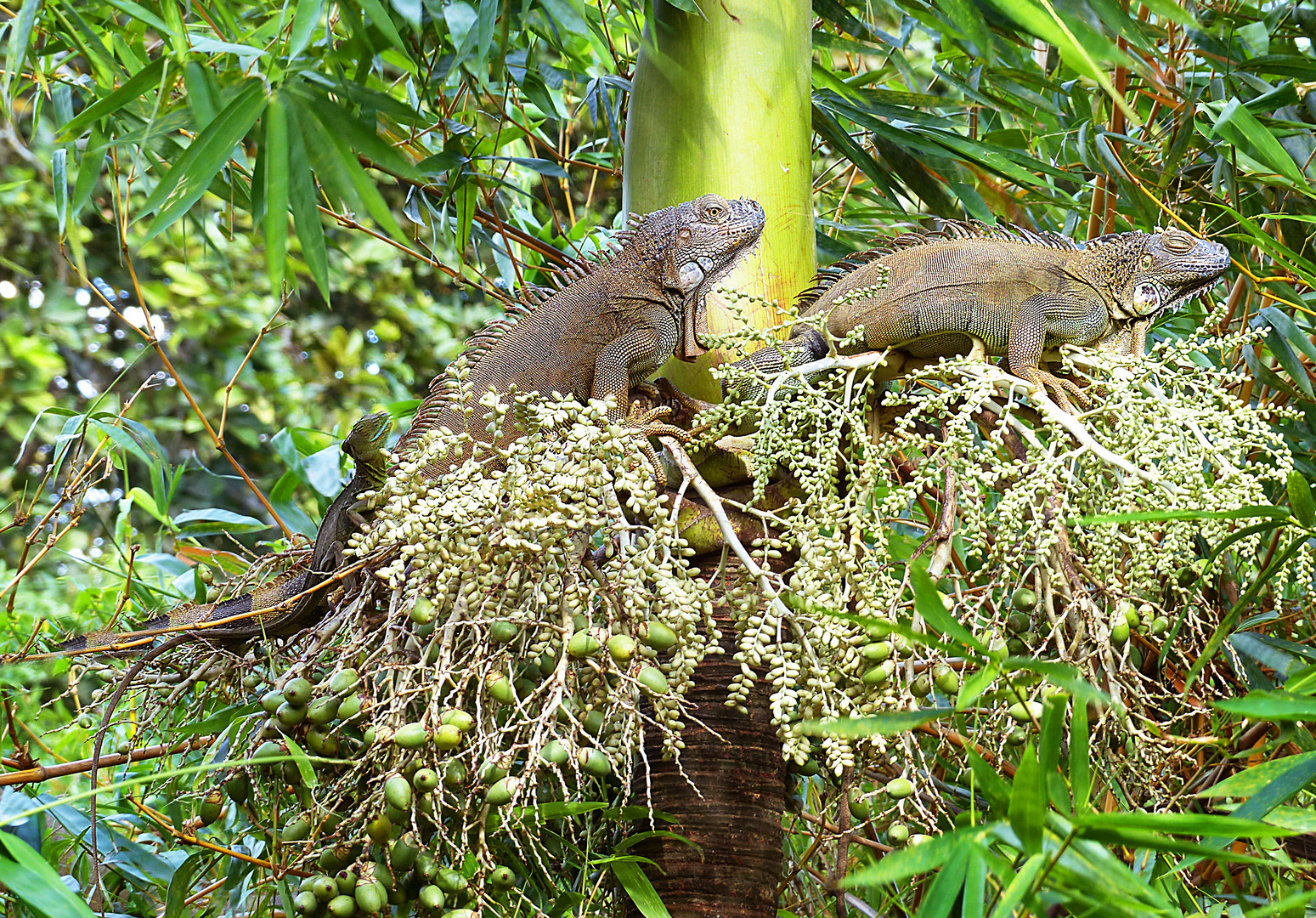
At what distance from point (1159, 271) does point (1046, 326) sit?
220 mm

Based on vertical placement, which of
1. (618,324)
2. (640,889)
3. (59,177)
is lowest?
(640,889)

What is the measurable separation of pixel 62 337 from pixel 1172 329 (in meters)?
4.30

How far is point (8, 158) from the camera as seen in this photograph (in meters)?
4.94

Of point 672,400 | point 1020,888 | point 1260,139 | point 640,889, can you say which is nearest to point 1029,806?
point 1020,888

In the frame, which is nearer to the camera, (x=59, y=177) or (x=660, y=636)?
(x=660, y=636)

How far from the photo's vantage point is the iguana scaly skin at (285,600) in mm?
1534

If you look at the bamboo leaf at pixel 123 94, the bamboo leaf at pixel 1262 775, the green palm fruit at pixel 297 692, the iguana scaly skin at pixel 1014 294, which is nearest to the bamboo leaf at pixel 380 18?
the bamboo leaf at pixel 123 94

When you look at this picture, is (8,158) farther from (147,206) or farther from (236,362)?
(147,206)

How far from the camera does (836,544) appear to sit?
46.5 inches

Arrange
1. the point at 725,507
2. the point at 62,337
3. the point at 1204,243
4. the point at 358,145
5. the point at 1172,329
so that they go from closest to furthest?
the point at 358,145 → the point at 725,507 → the point at 1204,243 → the point at 1172,329 → the point at 62,337

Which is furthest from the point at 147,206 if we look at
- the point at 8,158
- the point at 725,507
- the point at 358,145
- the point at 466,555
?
the point at 8,158

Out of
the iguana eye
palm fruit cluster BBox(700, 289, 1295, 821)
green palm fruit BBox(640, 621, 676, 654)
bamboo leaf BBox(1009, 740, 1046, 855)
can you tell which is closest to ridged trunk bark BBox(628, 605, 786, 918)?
palm fruit cluster BBox(700, 289, 1295, 821)

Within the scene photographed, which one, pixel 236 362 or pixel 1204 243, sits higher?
pixel 1204 243

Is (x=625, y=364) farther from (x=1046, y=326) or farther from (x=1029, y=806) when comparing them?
(x=1029, y=806)
